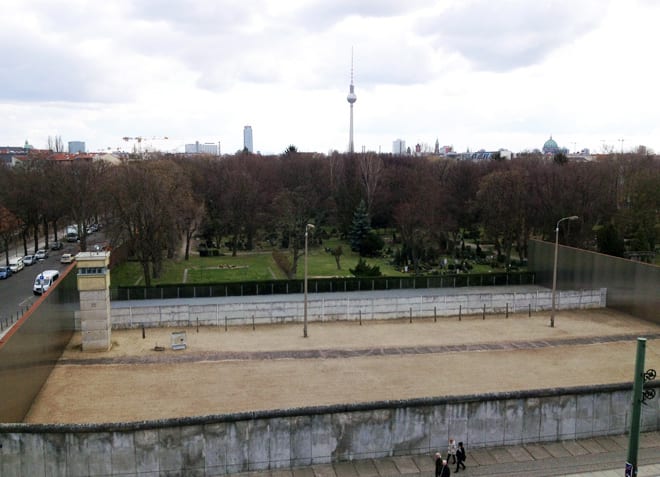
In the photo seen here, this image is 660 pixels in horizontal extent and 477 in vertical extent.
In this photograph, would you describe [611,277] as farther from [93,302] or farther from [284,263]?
[93,302]

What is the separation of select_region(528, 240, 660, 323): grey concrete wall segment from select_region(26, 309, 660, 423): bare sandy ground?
1885 millimetres

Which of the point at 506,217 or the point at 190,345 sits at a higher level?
the point at 506,217


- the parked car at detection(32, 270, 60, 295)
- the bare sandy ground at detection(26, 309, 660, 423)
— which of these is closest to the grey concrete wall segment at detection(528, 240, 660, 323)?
the bare sandy ground at detection(26, 309, 660, 423)

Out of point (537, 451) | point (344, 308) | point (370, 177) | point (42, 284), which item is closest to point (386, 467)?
point (537, 451)

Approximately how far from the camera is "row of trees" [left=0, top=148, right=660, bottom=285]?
172 ft

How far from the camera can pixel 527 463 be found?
58.6 feet

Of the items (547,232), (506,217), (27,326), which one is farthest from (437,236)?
(27,326)

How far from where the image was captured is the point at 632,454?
545 inches

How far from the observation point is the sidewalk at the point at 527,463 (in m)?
17.2

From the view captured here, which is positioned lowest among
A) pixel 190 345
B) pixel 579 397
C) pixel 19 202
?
pixel 190 345

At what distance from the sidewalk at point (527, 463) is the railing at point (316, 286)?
2717 cm

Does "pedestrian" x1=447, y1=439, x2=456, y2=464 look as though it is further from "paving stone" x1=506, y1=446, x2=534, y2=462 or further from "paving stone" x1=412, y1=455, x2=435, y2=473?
"paving stone" x1=506, y1=446, x2=534, y2=462

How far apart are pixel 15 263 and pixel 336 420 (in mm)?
45846

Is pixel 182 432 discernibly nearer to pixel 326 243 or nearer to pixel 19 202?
pixel 19 202
